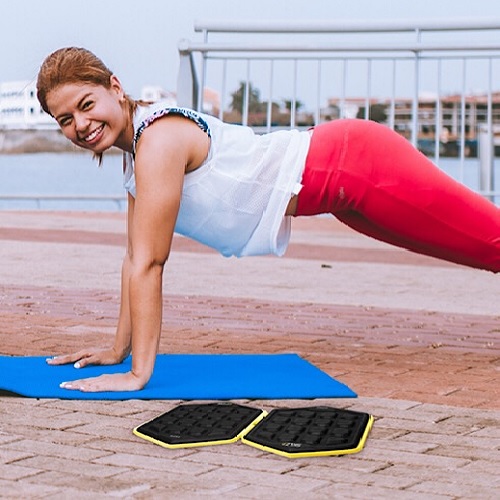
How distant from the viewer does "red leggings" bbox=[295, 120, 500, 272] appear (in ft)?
14.0

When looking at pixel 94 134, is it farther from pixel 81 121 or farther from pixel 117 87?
pixel 117 87

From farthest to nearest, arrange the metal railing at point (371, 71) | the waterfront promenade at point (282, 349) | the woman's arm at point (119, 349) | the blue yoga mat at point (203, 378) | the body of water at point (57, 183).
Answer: the body of water at point (57, 183), the metal railing at point (371, 71), the woman's arm at point (119, 349), the blue yoga mat at point (203, 378), the waterfront promenade at point (282, 349)

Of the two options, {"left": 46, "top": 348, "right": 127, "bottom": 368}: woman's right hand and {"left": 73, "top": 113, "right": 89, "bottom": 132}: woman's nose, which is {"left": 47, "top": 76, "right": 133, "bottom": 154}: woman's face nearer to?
{"left": 73, "top": 113, "right": 89, "bottom": 132}: woman's nose

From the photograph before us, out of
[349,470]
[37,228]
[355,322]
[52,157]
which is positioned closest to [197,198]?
[349,470]

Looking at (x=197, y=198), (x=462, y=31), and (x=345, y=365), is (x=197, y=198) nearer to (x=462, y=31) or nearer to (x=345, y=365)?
(x=345, y=365)

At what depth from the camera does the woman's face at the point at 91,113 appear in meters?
3.96

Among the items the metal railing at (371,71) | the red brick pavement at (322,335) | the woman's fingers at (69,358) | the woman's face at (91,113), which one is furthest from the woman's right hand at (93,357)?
the metal railing at (371,71)

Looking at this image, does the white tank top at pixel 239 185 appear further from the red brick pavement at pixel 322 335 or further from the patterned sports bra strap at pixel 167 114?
the red brick pavement at pixel 322 335

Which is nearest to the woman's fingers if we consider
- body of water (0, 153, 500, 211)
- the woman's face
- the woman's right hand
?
the woman's right hand

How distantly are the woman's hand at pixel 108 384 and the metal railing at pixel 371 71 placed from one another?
5.64m

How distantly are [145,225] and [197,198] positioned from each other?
0.90ft

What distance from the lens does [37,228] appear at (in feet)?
37.2

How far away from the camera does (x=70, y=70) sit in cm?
395

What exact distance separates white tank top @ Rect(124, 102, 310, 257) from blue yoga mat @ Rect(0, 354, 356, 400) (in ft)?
1.47
